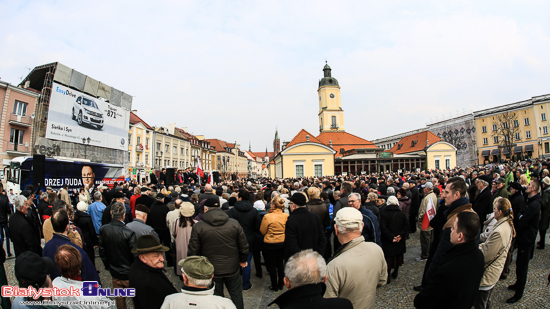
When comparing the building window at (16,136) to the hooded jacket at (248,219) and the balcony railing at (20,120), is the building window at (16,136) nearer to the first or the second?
the balcony railing at (20,120)

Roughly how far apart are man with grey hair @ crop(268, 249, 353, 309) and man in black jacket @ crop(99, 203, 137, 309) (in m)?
3.45

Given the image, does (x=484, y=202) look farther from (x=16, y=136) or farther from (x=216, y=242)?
(x=16, y=136)

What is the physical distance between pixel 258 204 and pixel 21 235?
4.59m

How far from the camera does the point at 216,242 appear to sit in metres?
Result: 4.34

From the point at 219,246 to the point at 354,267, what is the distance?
2.27m

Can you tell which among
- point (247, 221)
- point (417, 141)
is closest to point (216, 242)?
point (247, 221)

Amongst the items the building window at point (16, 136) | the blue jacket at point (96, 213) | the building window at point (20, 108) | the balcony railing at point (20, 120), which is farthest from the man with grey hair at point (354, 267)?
the building window at point (20, 108)

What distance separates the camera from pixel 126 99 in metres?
37.5

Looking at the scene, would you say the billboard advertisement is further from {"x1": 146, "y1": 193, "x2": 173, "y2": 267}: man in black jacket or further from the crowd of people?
{"x1": 146, "y1": 193, "x2": 173, "y2": 267}: man in black jacket

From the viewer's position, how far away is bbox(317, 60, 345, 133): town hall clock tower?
61.4m

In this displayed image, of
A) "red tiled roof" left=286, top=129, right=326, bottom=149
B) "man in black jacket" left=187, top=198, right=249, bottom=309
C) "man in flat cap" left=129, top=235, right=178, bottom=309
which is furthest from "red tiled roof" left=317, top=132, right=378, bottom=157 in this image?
"man in flat cap" left=129, top=235, right=178, bottom=309

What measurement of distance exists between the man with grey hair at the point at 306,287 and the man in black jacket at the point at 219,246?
2.34 meters

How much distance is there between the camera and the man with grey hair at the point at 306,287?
2043mm

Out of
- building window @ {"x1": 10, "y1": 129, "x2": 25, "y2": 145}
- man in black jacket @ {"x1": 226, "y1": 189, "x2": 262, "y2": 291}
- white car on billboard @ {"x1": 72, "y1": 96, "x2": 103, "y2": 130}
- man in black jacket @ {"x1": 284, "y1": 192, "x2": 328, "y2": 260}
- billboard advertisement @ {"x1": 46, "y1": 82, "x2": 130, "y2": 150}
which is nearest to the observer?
man in black jacket @ {"x1": 284, "y1": 192, "x2": 328, "y2": 260}
